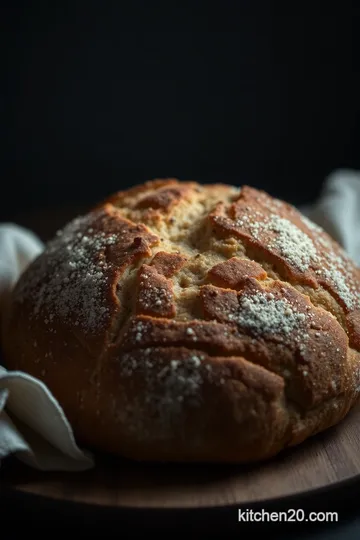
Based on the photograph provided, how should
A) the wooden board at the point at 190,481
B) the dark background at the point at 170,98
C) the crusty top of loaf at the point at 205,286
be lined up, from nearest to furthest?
the wooden board at the point at 190,481, the crusty top of loaf at the point at 205,286, the dark background at the point at 170,98

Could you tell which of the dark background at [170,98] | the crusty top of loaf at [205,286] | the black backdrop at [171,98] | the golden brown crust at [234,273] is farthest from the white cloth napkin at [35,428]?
the black backdrop at [171,98]

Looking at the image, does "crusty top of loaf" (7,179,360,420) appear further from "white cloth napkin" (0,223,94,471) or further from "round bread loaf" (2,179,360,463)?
"white cloth napkin" (0,223,94,471)

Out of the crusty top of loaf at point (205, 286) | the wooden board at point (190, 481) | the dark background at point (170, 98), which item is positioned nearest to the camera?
the wooden board at point (190, 481)

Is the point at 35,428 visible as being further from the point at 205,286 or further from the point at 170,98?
the point at 170,98

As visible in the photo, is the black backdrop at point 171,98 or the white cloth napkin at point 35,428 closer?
the white cloth napkin at point 35,428

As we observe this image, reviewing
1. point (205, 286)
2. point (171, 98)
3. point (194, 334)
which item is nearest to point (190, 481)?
point (194, 334)

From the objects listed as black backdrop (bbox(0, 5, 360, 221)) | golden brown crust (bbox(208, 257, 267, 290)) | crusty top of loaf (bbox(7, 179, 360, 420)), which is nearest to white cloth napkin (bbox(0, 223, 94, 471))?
crusty top of loaf (bbox(7, 179, 360, 420))

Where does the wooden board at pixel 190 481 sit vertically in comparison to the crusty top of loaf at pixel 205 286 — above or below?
below

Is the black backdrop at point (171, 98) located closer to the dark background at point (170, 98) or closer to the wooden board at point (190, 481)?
the dark background at point (170, 98)
